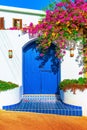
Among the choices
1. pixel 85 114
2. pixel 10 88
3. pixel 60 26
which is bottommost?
pixel 85 114

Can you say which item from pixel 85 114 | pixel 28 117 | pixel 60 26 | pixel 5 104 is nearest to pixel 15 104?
pixel 5 104

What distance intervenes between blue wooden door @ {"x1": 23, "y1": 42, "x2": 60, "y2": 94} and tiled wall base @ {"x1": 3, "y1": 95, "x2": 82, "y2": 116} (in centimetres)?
42

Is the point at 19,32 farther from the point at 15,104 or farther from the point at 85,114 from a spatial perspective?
the point at 85,114

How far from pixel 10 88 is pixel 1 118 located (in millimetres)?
1760

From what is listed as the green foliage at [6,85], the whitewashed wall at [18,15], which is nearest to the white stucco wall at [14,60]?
the green foliage at [6,85]

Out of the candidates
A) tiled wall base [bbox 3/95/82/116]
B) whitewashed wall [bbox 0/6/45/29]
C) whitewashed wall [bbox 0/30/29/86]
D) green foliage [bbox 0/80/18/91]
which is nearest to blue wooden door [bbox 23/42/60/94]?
tiled wall base [bbox 3/95/82/116]

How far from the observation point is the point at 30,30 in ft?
45.5

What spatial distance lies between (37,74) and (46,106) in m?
2.22

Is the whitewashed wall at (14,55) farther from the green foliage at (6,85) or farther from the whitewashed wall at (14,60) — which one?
the green foliage at (6,85)

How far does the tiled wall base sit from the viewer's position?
12.0 m

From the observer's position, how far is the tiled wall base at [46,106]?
1198 cm

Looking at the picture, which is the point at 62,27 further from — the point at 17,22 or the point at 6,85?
the point at 17,22

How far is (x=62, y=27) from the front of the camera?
44.5ft

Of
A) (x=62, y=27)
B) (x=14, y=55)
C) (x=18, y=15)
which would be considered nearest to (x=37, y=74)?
(x=14, y=55)
